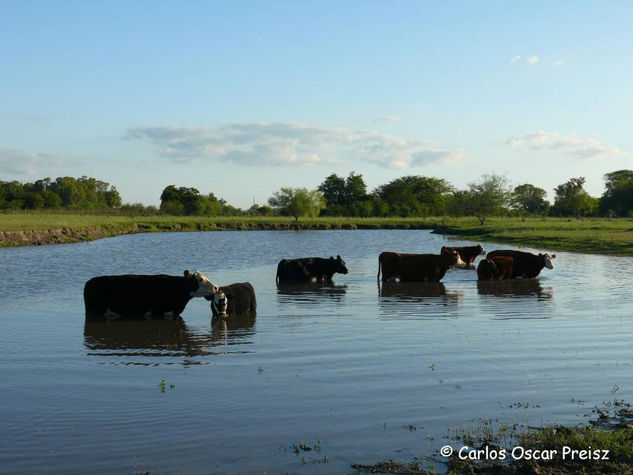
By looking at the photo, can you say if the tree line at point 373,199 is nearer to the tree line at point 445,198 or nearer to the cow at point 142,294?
the tree line at point 445,198

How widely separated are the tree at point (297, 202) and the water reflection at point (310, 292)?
84675mm

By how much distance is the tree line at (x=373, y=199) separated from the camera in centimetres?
8838

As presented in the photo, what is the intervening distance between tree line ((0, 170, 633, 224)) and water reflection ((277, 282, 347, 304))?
209 ft

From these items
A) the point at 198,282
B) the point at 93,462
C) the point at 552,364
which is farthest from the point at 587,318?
the point at 93,462

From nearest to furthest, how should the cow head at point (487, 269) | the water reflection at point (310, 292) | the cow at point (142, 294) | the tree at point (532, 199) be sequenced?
the cow at point (142, 294) → the water reflection at point (310, 292) → the cow head at point (487, 269) → the tree at point (532, 199)

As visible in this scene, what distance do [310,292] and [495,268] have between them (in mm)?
7622

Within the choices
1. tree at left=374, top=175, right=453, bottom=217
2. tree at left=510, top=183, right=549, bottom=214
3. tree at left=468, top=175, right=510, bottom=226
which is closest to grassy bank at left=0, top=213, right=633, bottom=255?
tree at left=468, top=175, right=510, bottom=226

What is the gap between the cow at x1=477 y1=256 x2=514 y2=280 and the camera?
25.2 meters

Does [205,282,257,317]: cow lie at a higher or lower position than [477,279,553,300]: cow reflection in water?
higher

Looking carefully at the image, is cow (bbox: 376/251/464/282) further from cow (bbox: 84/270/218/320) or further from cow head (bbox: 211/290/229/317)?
cow (bbox: 84/270/218/320)

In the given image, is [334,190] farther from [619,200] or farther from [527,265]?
[527,265]

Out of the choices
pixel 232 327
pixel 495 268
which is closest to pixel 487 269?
pixel 495 268

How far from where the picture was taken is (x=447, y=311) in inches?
662

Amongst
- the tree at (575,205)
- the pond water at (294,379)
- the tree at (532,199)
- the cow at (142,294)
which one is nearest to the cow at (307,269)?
the pond water at (294,379)
